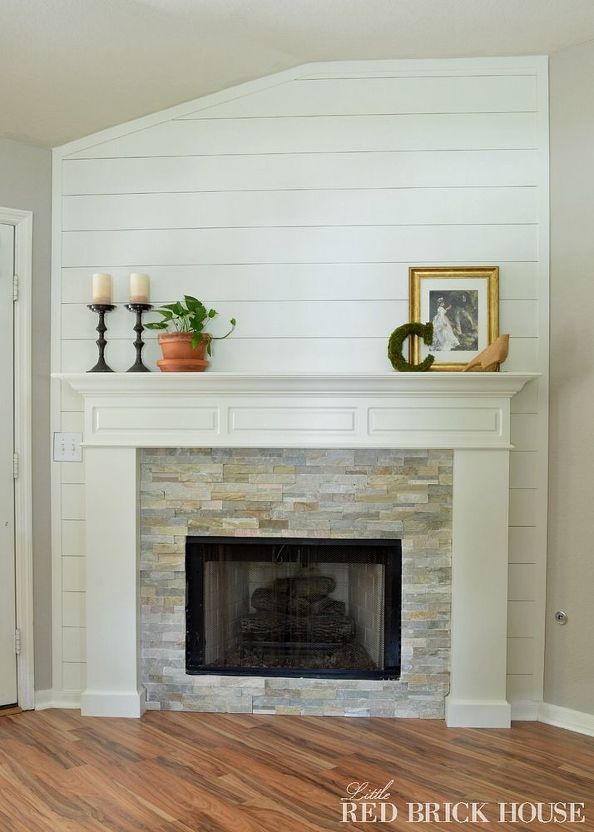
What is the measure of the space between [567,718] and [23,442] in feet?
8.49

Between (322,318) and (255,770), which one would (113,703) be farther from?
(322,318)

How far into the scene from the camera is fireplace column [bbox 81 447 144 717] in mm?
2914

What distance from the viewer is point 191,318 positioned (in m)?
2.85

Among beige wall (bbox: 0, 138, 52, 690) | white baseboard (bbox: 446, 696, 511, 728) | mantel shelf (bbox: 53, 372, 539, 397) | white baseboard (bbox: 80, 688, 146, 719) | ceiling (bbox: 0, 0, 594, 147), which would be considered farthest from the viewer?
beige wall (bbox: 0, 138, 52, 690)

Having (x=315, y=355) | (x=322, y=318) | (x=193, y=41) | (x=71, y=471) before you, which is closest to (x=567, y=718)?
(x=315, y=355)

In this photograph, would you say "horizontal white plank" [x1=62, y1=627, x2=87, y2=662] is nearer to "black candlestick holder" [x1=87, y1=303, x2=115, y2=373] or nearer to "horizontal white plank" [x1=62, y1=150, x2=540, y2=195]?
"black candlestick holder" [x1=87, y1=303, x2=115, y2=373]

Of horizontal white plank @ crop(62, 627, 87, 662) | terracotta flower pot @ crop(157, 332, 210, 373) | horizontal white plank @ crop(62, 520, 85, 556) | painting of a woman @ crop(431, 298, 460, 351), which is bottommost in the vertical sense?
horizontal white plank @ crop(62, 627, 87, 662)

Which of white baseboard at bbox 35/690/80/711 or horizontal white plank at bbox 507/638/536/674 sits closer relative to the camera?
horizontal white plank at bbox 507/638/536/674

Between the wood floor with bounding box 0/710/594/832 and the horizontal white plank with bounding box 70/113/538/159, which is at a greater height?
the horizontal white plank with bounding box 70/113/538/159

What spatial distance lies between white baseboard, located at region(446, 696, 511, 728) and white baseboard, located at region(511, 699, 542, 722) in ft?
0.34

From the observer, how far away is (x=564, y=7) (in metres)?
2.47

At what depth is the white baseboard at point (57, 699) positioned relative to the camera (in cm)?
302

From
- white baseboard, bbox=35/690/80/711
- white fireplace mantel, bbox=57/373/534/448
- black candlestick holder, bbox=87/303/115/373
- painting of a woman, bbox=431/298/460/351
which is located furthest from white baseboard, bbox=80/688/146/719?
painting of a woman, bbox=431/298/460/351

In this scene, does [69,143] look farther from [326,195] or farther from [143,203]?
[326,195]
